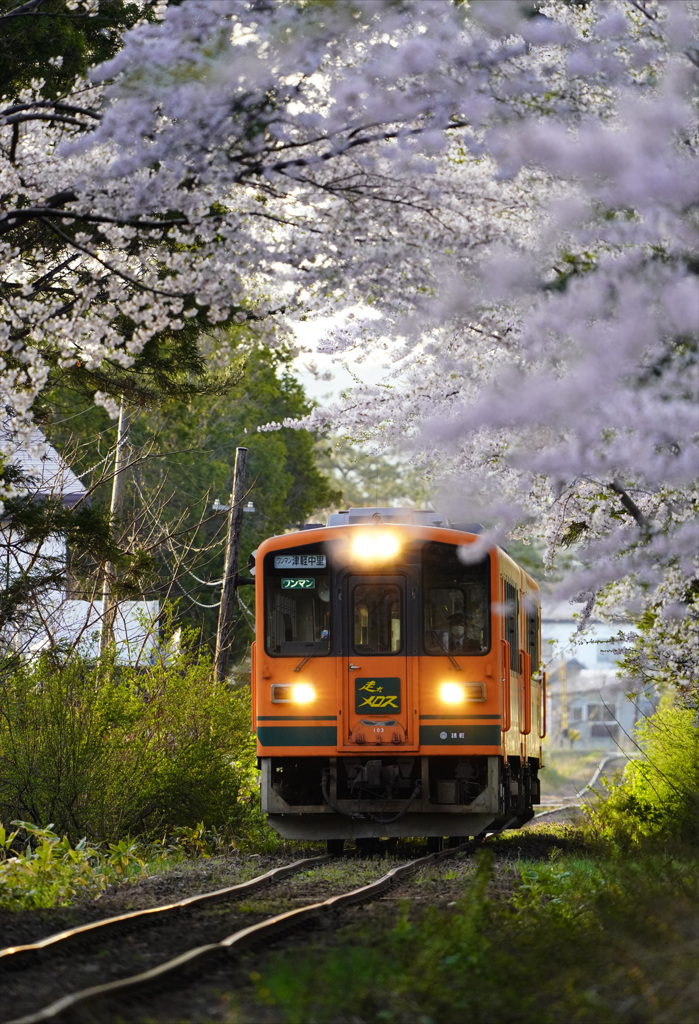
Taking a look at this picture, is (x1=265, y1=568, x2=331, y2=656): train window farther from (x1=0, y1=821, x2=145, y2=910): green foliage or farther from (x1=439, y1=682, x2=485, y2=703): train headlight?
(x1=0, y1=821, x2=145, y2=910): green foliage

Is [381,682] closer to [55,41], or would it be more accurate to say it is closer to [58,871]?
[58,871]

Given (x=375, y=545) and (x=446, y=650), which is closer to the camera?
(x=446, y=650)

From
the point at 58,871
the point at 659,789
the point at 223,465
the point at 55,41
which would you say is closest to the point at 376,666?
the point at 58,871

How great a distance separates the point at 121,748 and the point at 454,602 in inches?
152

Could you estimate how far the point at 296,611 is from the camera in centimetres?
1302

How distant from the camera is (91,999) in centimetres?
534

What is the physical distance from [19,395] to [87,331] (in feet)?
2.65

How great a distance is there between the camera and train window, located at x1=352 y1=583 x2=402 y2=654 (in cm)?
1273

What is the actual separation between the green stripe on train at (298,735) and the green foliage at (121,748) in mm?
1700

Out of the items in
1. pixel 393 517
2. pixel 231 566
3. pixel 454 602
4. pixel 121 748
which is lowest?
pixel 121 748

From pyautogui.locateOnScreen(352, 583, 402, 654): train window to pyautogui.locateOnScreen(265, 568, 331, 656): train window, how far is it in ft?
0.92

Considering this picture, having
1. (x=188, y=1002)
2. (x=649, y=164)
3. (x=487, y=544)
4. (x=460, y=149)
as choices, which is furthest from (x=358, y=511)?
(x=188, y=1002)

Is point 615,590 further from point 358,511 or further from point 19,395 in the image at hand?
point 19,395

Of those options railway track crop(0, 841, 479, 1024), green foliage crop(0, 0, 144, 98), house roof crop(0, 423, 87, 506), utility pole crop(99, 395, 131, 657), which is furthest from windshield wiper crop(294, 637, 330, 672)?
green foliage crop(0, 0, 144, 98)
